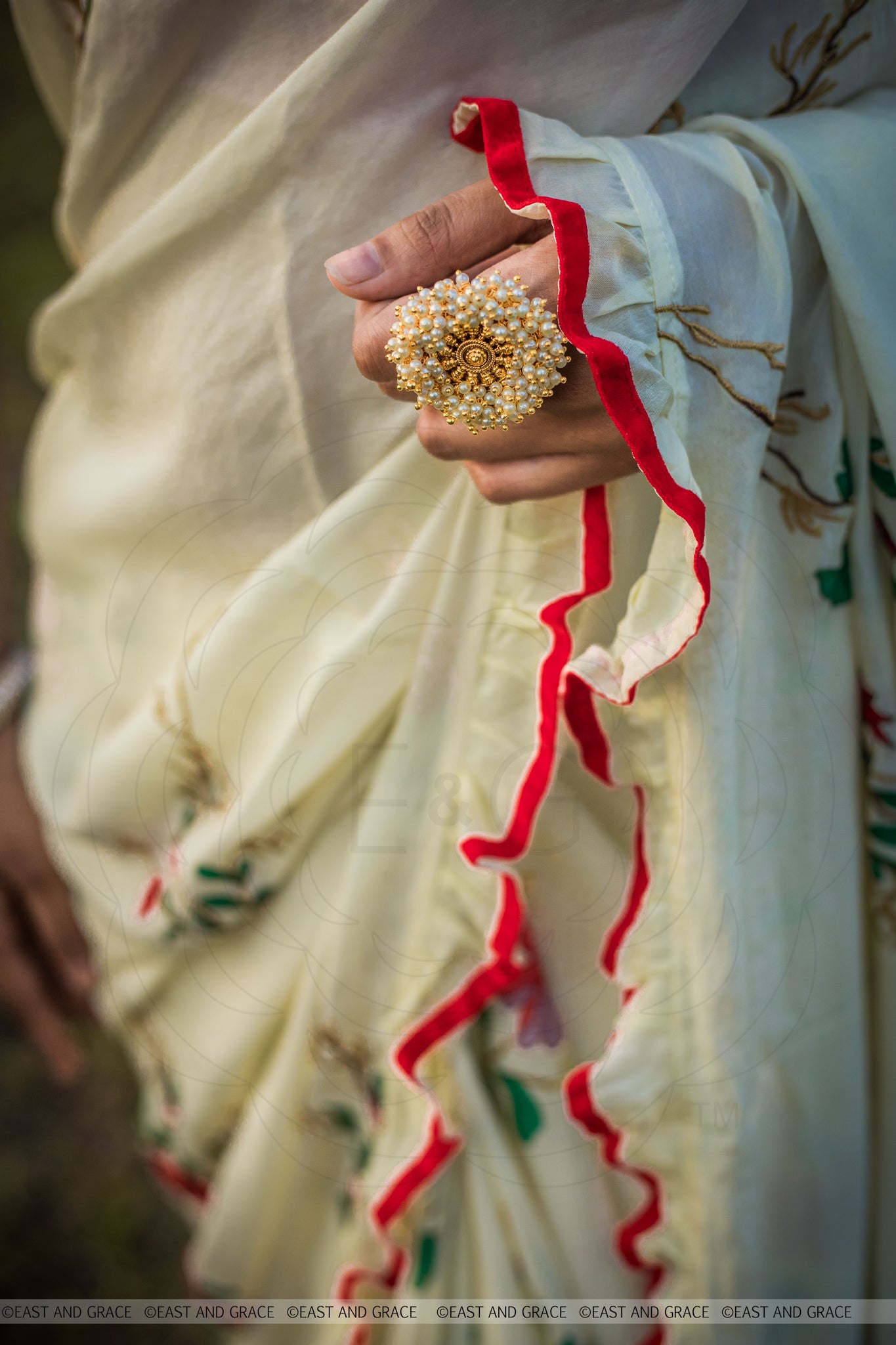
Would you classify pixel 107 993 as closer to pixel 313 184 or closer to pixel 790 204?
pixel 313 184

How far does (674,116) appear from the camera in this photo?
1.43 feet

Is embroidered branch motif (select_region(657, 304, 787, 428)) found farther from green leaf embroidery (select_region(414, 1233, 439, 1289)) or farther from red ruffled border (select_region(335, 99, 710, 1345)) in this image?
green leaf embroidery (select_region(414, 1233, 439, 1289))

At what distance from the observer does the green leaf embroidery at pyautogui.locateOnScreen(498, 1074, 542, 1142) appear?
0.50 metres

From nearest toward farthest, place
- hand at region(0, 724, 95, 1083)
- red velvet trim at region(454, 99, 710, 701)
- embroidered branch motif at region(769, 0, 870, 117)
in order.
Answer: red velvet trim at region(454, 99, 710, 701)
embroidered branch motif at region(769, 0, 870, 117)
hand at region(0, 724, 95, 1083)

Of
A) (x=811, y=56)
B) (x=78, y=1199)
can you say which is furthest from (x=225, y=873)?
(x=78, y=1199)

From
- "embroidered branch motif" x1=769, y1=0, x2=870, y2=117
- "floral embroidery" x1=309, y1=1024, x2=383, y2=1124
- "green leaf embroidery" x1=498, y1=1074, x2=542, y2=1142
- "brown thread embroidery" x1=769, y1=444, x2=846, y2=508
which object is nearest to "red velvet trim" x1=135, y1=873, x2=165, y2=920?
"floral embroidery" x1=309, y1=1024, x2=383, y2=1124

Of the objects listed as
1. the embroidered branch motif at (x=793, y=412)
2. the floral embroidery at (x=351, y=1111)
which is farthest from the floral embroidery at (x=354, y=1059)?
the embroidered branch motif at (x=793, y=412)

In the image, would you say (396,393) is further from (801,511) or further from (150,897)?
(150,897)

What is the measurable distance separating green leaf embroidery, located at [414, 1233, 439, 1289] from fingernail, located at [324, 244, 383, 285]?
54cm

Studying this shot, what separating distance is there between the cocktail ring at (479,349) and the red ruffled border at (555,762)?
2cm

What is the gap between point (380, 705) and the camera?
48cm

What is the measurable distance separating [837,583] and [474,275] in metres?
0.26

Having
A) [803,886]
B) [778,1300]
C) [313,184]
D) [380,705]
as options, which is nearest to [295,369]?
[313,184]

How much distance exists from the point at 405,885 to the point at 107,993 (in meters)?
0.32
